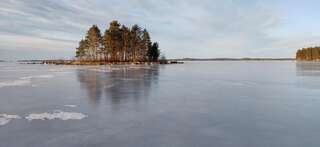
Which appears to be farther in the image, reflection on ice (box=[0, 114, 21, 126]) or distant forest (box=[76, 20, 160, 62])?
distant forest (box=[76, 20, 160, 62])

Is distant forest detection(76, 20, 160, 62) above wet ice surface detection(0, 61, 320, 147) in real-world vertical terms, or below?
above

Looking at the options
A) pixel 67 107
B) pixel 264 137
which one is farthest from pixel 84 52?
pixel 264 137

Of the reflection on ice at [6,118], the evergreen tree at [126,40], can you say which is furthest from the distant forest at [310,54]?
the reflection on ice at [6,118]

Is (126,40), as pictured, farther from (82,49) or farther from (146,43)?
(82,49)

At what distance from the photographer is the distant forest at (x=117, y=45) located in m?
42.2

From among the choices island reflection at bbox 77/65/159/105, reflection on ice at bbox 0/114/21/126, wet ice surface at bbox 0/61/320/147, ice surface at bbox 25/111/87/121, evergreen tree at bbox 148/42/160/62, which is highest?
evergreen tree at bbox 148/42/160/62

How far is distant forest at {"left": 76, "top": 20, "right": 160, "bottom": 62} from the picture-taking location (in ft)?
139

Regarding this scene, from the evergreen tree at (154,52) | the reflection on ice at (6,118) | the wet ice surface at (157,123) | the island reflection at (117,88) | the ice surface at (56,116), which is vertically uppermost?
the evergreen tree at (154,52)

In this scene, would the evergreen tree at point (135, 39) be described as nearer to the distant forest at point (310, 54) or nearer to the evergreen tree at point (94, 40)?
the evergreen tree at point (94, 40)

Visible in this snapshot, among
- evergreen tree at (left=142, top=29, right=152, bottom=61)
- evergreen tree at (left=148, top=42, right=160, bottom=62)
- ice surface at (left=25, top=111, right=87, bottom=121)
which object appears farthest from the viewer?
evergreen tree at (left=148, top=42, right=160, bottom=62)

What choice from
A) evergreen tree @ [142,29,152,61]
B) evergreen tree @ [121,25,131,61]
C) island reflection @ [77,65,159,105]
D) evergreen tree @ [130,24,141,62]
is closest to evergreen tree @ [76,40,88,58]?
evergreen tree @ [121,25,131,61]

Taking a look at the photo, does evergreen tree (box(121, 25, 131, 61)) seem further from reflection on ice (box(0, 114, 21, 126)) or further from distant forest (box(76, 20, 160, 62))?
reflection on ice (box(0, 114, 21, 126))

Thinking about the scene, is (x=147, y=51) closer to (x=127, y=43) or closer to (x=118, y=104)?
(x=127, y=43)

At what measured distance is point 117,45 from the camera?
43500 mm
